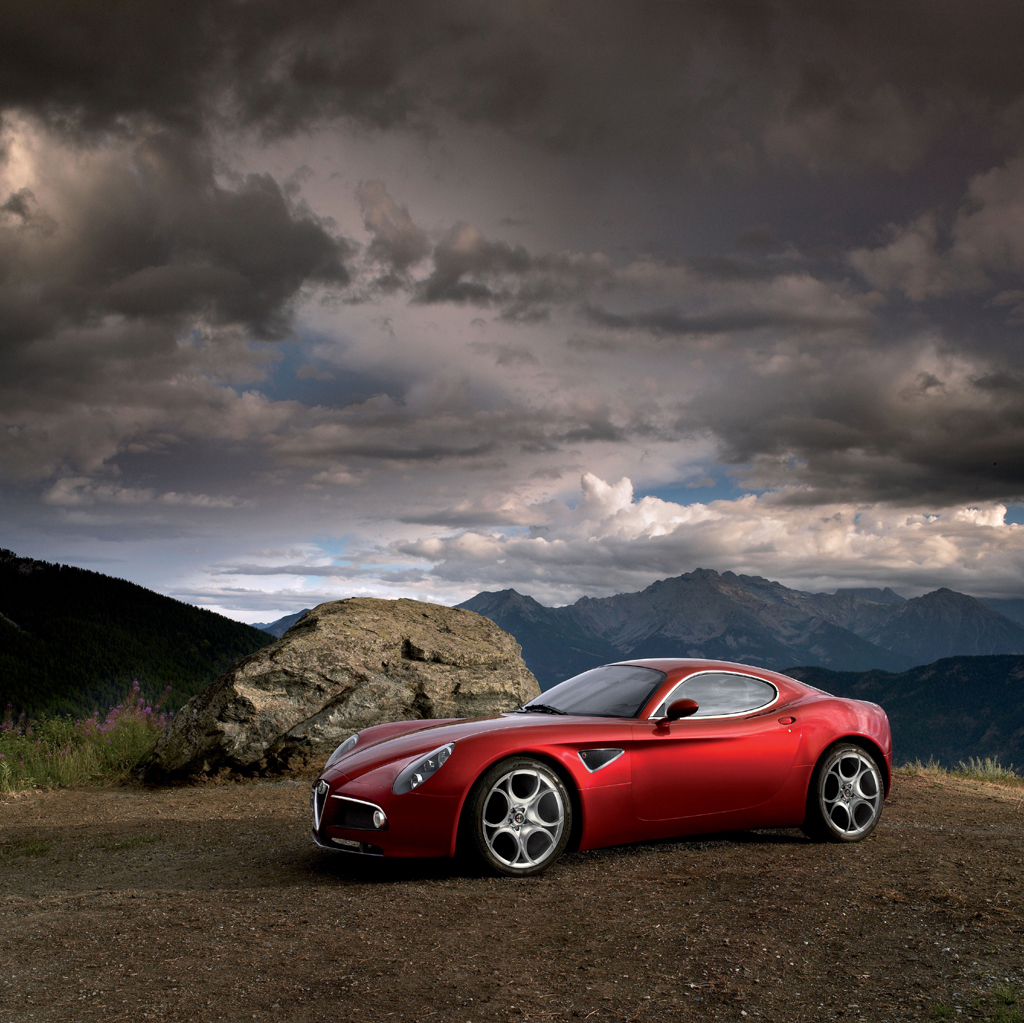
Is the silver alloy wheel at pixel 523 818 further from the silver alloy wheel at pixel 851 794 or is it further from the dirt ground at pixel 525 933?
the silver alloy wheel at pixel 851 794

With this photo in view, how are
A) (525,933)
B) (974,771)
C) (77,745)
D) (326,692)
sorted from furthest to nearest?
(974,771) < (77,745) < (326,692) < (525,933)

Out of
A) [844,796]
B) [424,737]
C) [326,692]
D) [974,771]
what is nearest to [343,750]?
[424,737]

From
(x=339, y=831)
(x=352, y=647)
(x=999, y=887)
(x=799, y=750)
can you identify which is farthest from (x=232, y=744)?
(x=999, y=887)

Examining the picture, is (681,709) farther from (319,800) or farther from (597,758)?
(319,800)

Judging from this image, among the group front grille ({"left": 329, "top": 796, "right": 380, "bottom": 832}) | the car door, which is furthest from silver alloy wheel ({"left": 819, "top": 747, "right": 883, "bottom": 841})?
front grille ({"left": 329, "top": 796, "right": 380, "bottom": 832})

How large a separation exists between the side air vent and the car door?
0.48ft

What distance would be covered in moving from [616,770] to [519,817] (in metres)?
0.68

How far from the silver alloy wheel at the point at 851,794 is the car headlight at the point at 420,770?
2.80 m

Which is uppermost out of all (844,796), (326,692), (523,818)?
(326,692)

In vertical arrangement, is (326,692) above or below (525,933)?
above

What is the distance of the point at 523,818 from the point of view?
5043mm

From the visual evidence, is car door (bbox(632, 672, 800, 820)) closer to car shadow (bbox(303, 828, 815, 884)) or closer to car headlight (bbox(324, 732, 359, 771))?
car shadow (bbox(303, 828, 815, 884))

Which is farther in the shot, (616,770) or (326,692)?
(326,692)

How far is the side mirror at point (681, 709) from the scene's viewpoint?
535cm
